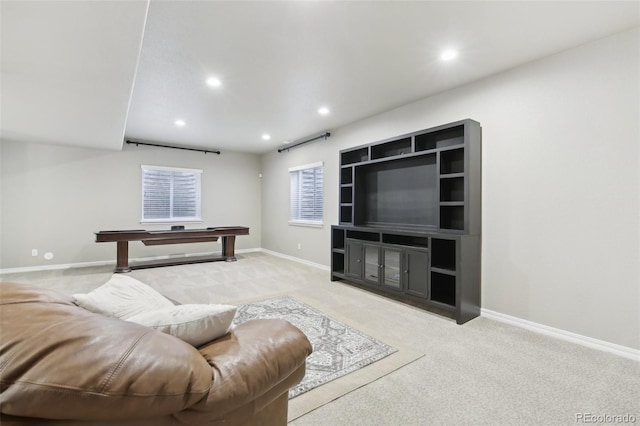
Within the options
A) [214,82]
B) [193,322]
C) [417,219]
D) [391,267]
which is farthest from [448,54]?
[193,322]

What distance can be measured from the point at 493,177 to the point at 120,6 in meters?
3.45

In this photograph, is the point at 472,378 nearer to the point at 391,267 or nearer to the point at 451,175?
the point at 391,267

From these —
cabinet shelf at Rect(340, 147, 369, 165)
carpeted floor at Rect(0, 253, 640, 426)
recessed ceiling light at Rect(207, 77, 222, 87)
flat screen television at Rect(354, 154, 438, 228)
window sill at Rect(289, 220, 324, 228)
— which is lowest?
carpeted floor at Rect(0, 253, 640, 426)

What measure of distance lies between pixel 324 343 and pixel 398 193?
2.40 metres

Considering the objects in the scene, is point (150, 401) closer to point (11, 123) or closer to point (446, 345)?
point (446, 345)

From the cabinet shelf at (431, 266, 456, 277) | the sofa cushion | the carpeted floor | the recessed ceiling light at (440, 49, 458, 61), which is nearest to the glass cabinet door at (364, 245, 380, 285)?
the carpeted floor

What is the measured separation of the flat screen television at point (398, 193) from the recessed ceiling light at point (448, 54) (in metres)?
1.15

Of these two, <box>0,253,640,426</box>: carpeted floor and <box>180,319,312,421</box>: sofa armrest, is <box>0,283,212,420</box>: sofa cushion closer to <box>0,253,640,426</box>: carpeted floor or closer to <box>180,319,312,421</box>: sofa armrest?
<box>180,319,312,421</box>: sofa armrest

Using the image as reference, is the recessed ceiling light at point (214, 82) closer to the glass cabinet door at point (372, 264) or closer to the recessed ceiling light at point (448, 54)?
the recessed ceiling light at point (448, 54)

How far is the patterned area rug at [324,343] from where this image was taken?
2.04 metres

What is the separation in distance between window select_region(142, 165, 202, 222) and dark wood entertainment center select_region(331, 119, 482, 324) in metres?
3.99

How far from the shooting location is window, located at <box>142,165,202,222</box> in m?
6.44

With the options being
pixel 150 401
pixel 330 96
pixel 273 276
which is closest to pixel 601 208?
pixel 330 96

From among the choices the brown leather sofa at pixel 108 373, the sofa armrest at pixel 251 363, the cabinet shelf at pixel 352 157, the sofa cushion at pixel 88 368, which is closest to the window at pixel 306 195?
the cabinet shelf at pixel 352 157
